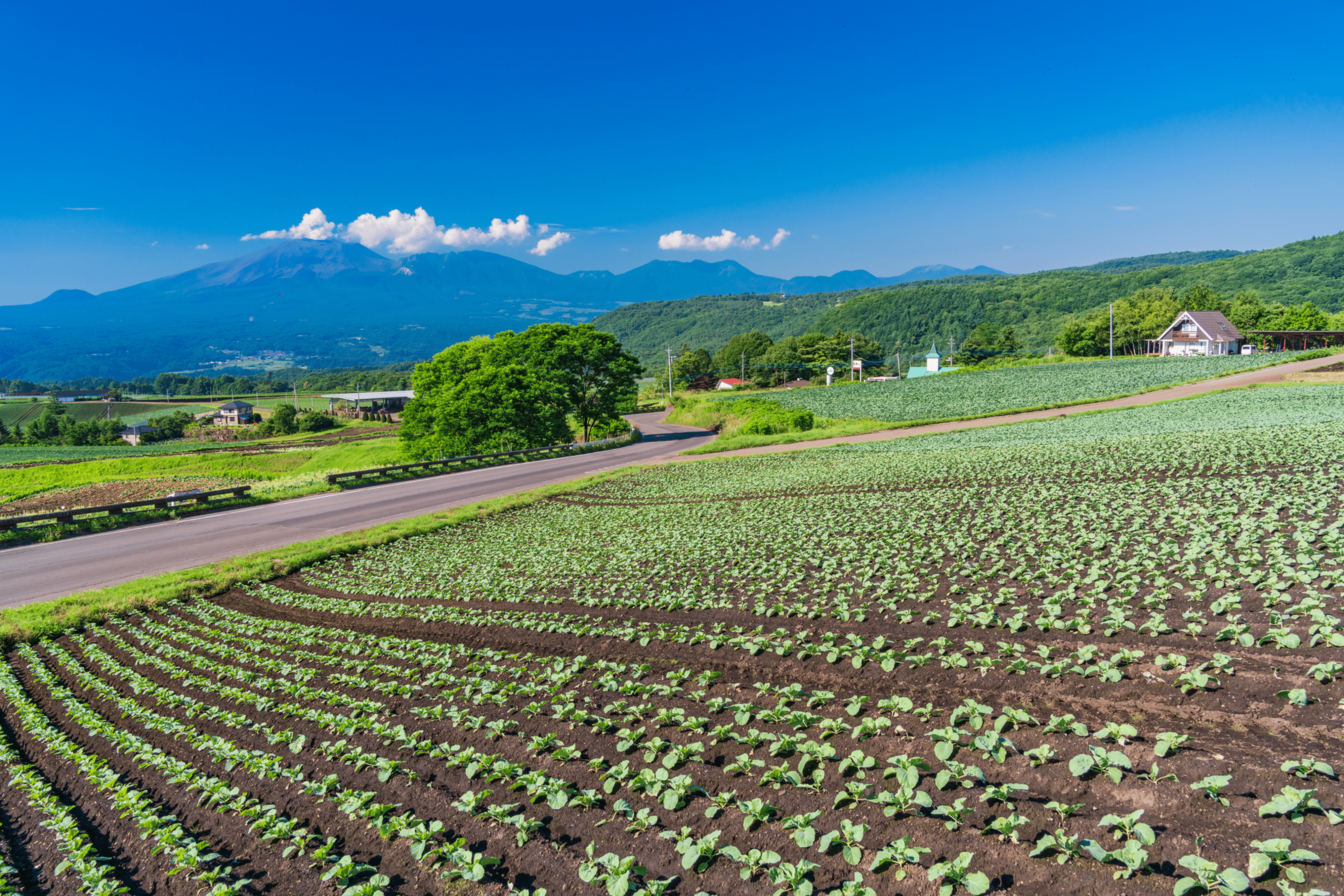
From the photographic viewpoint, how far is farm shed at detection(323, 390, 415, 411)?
136000mm

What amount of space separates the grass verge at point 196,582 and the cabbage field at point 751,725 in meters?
0.76

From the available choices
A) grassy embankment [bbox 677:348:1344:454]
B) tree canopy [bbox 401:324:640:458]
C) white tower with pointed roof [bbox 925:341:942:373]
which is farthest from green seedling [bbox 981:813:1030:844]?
white tower with pointed roof [bbox 925:341:942:373]

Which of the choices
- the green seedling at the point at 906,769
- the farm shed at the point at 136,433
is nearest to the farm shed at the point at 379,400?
the farm shed at the point at 136,433

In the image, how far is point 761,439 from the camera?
50.9 metres

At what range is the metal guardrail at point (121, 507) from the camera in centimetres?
2391

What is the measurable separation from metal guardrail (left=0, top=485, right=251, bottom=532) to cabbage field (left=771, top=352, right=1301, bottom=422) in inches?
2040

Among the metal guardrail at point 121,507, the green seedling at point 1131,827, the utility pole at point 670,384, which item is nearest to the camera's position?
the green seedling at point 1131,827

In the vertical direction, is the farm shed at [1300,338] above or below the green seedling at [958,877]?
above

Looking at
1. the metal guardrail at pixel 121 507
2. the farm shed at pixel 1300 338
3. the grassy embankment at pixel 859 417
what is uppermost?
the farm shed at pixel 1300 338

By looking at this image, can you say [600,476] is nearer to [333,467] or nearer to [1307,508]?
[1307,508]

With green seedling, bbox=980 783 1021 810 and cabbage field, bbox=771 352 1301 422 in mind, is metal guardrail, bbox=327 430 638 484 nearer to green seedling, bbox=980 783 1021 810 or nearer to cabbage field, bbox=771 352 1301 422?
cabbage field, bbox=771 352 1301 422

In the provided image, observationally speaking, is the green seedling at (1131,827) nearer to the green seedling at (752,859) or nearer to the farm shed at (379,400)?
the green seedling at (752,859)

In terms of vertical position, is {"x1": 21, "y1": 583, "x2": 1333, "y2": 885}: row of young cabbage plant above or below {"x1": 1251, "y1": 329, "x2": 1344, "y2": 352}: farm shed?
below

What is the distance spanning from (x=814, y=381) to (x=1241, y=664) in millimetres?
137918
